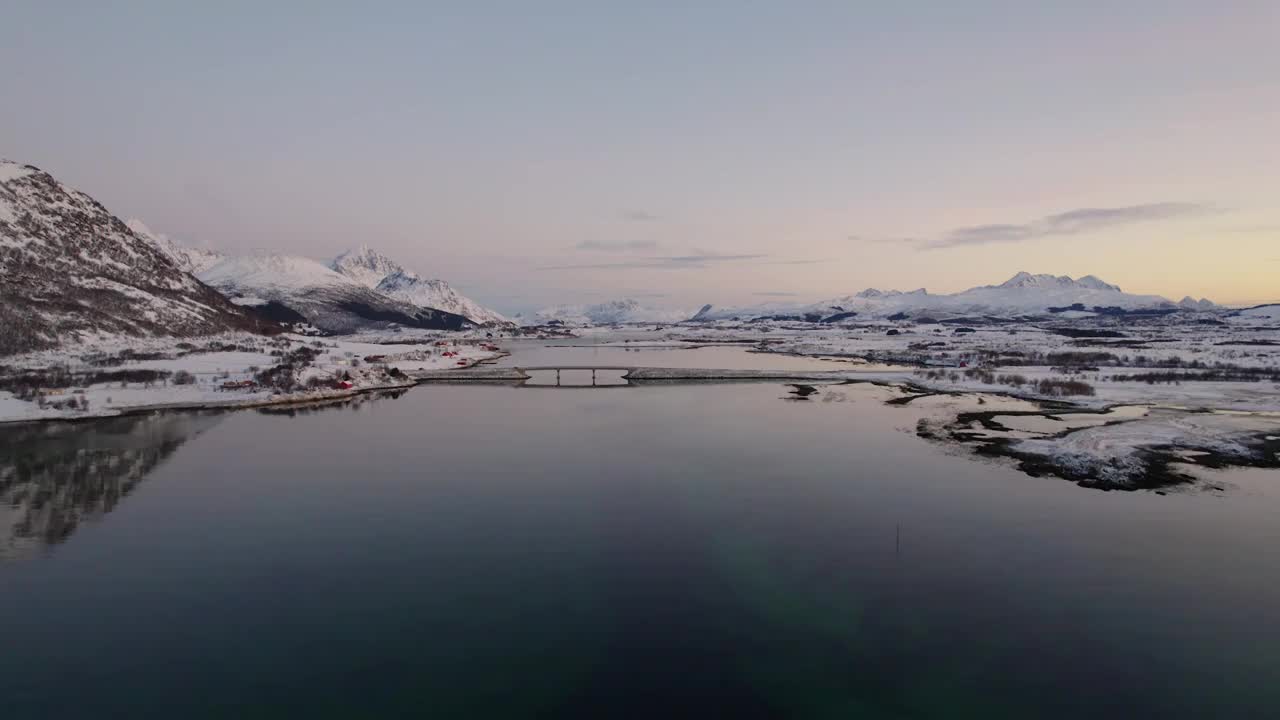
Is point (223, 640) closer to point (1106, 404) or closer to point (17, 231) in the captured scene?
point (1106, 404)

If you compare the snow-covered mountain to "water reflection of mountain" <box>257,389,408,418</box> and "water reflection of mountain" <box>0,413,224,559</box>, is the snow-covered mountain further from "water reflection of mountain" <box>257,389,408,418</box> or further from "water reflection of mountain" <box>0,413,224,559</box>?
"water reflection of mountain" <box>0,413,224,559</box>

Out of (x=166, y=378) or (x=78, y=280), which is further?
(x=78, y=280)

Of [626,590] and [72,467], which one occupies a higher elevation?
[72,467]

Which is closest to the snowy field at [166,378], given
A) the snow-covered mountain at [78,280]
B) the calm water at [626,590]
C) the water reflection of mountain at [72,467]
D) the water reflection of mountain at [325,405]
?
the water reflection of mountain at [325,405]

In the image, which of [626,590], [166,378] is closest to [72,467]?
[626,590]

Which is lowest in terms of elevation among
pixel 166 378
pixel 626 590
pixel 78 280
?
pixel 626 590

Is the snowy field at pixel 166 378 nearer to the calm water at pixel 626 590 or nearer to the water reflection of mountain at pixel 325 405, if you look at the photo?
the water reflection of mountain at pixel 325 405

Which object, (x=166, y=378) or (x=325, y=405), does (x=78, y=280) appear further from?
(x=325, y=405)
